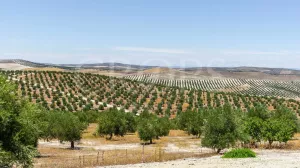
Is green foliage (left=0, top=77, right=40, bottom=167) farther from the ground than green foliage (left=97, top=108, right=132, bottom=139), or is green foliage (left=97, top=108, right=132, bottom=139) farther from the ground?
green foliage (left=0, top=77, right=40, bottom=167)

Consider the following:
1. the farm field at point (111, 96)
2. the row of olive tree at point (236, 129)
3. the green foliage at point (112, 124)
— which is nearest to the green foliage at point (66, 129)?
the green foliage at point (112, 124)

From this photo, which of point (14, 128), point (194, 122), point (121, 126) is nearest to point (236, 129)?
point (194, 122)

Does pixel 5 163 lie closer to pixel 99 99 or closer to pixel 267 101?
pixel 99 99

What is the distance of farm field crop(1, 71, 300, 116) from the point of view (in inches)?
4318

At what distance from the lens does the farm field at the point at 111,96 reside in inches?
4318

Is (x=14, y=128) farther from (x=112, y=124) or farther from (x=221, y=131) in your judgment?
(x=112, y=124)

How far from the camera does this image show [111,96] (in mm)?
124062

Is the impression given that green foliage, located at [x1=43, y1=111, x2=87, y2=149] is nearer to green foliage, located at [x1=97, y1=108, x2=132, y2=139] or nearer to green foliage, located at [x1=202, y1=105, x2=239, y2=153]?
green foliage, located at [x1=97, y1=108, x2=132, y2=139]

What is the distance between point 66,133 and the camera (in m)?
49.8

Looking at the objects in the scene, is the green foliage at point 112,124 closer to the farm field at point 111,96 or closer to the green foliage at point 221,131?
the green foliage at point 221,131

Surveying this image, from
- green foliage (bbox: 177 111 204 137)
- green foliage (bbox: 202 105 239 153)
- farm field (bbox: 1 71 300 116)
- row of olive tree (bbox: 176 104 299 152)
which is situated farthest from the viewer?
farm field (bbox: 1 71 300 116)

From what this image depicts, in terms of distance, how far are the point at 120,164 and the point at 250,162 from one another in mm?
10962

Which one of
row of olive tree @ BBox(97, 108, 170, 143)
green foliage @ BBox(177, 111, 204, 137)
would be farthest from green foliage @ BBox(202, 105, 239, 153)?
green foliage @ BBox(177, 111, 204, 137)

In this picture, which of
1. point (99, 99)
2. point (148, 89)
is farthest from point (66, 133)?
point (148, 89)
